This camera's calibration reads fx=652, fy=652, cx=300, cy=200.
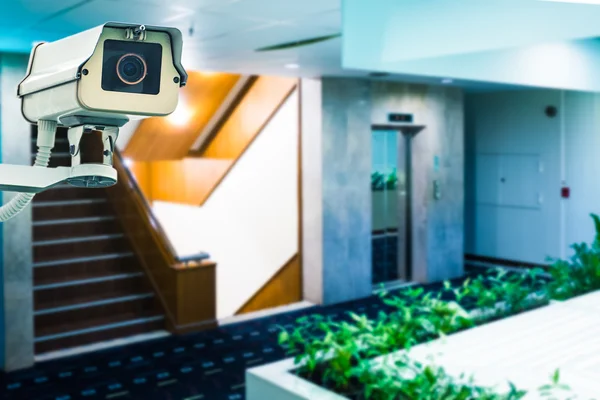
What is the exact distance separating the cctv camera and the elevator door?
26.2ft

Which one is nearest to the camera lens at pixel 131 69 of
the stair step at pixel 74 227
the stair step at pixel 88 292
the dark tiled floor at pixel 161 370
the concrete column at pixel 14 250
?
the dark tiled floor at pixel 161 370

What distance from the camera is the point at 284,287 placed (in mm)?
8953

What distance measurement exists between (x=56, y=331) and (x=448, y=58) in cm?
475

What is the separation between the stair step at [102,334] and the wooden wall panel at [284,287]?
6.77 feet

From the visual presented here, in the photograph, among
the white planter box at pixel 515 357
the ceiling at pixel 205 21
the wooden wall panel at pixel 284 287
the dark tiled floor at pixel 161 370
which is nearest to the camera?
the white planter box at pixel 515 357

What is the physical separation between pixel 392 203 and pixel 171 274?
3.97 meters

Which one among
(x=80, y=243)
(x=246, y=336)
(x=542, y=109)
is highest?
(x=542, y=109)

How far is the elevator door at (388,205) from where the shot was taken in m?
9.50

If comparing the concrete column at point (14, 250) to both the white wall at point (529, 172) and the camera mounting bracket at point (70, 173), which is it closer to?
the camera mounting bracket at point (70, 173)

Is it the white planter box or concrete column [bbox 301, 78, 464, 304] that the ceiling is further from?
the white planter box

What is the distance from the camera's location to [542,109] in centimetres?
1046

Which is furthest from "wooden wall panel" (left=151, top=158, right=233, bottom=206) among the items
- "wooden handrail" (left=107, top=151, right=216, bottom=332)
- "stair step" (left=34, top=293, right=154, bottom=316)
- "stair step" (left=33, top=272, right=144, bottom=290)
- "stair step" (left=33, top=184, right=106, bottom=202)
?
"stair step" (left=34, top=293, right=154, bottom=316)

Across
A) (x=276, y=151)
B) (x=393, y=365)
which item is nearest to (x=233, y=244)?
(x=276, y=151)

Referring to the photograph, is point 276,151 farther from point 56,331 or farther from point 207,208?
point 56,331
